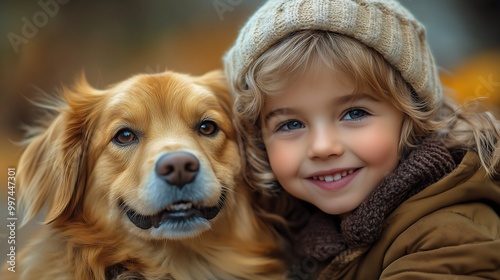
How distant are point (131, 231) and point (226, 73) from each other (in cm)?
89

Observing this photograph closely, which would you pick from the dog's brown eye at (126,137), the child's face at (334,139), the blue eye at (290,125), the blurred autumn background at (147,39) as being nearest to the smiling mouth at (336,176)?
the child's face at (334,139)

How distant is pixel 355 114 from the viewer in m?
2.11

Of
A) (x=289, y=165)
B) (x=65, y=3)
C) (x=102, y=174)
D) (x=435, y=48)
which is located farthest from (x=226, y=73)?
(x=435, y=48)

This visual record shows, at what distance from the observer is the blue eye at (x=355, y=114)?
6.87 ft

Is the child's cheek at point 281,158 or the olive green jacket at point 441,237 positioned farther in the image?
the child's cheek at point 281,158

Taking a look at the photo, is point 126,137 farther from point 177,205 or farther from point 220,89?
point 220,89

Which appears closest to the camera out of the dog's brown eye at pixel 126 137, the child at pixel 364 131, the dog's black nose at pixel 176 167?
the dog's black nose at pixel 176 167

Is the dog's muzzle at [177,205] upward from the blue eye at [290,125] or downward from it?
downward

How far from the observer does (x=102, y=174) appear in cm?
213

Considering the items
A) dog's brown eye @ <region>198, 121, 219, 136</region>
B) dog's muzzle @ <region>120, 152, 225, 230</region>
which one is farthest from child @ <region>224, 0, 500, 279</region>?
dog's muzzle @ <region>120, 152, 225, 230</region>

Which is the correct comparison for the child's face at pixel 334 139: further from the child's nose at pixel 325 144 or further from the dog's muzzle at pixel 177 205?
the dog's muzzle at pixel 177 205

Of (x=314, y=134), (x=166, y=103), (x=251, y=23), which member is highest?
(x=251, y=23)

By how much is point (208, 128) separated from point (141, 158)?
333 mm

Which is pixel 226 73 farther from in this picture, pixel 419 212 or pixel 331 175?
pixel 419 212
